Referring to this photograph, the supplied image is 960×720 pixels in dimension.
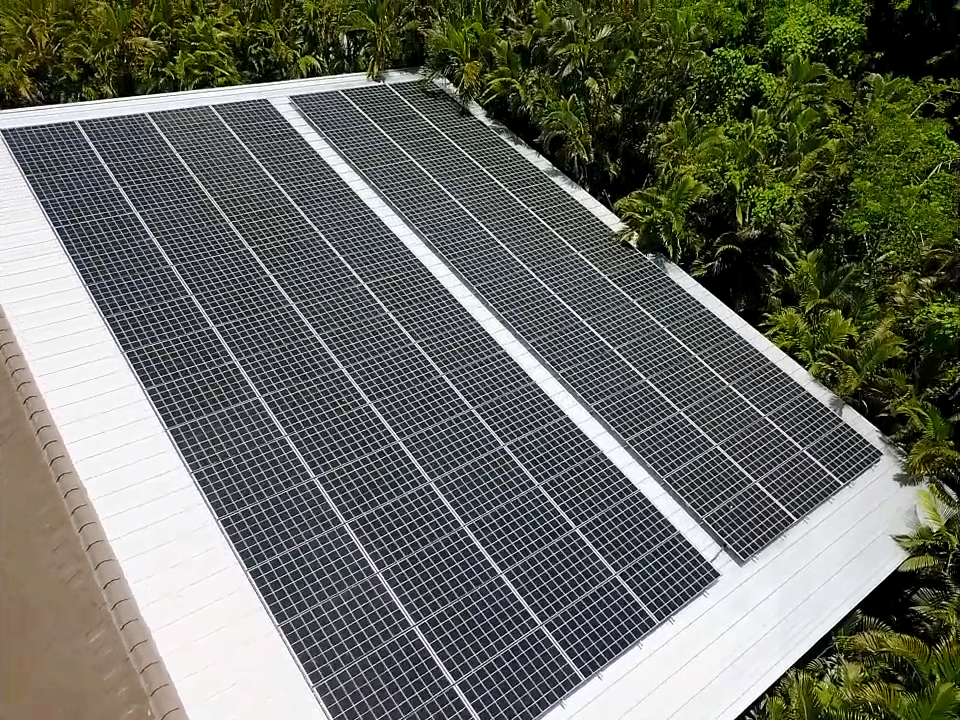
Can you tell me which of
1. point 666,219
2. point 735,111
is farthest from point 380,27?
point 666,219

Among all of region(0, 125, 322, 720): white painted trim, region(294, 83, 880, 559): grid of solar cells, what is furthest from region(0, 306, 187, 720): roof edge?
region(294, 83, 880, 559): grid of solar cells

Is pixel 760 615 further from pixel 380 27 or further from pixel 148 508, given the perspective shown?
pixel 380 27

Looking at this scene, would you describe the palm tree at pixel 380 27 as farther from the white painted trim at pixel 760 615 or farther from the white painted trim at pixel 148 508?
the white painted trim at pixel 760 615

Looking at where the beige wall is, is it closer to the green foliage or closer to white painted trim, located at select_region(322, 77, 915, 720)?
white painted trim, located at select_region(322, 77, 915, 720)

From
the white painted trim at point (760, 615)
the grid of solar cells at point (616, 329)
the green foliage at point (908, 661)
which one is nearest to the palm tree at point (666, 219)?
the grid of solar cells at point (616, 329)

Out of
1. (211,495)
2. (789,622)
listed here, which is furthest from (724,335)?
(211,495)

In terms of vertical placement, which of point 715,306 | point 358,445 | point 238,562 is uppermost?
point 715,306

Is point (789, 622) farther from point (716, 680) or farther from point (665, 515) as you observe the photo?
point (665, 515)
